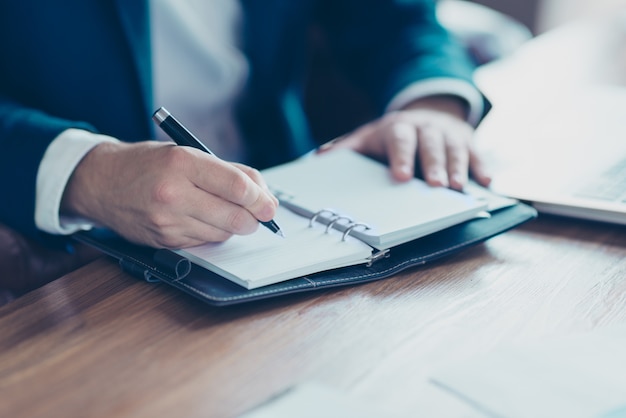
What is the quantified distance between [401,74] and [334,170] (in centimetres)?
35

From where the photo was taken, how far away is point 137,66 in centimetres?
92

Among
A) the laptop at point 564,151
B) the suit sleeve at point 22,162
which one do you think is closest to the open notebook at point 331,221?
the laptop at point 564,151

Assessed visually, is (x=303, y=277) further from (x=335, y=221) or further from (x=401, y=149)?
(x=401, y=149)

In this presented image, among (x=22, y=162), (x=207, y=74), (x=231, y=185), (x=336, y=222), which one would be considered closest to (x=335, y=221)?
(x=336, y=222)

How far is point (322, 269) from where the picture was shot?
58 centimetres

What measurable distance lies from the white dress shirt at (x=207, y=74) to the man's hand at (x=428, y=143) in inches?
1.4

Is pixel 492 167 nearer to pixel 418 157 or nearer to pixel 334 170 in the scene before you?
pixel 418 157

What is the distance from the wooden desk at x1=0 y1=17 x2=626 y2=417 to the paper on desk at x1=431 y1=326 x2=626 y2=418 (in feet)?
0.07

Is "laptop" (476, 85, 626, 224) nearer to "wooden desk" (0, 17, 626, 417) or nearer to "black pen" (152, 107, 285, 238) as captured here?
"wooden desk" (0, 17, 626, 417)

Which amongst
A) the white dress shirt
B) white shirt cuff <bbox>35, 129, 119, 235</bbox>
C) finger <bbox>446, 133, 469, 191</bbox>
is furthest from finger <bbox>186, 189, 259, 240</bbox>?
the white dress shirt

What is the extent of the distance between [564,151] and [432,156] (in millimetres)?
186

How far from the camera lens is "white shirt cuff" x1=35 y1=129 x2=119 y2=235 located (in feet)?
2.26

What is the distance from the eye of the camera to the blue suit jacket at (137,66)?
0.74m

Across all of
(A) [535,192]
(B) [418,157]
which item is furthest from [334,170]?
(A) [535,192]
